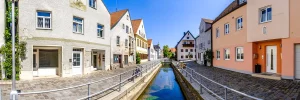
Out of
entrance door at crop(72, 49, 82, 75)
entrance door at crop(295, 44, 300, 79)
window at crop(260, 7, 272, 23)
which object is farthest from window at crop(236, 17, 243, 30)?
entrance door at crop(72, 49, 82, 75)

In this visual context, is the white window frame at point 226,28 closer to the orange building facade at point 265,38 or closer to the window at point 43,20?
the orange building facade at point 265,38

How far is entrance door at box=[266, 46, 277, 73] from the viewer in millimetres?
12570

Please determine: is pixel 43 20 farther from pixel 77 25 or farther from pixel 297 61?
pixel 297 61

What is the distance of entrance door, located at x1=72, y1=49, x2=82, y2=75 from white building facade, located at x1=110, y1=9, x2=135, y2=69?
632 cm

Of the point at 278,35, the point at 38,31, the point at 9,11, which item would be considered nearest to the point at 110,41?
the point at 38,31

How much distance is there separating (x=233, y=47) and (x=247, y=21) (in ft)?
11.7

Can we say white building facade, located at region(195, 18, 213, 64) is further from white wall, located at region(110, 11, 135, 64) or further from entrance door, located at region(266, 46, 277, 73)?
white wall, located at region(110, 11, 135, 64)

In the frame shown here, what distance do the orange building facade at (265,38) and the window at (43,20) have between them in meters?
16.2

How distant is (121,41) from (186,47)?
34.8 m

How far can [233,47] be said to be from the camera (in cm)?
1711

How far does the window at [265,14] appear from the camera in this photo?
40.7ft

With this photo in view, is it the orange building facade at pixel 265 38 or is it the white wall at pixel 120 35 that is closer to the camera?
the orange building facade at pixel 265 38

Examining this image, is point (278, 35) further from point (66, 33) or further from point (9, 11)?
point (9, 11)

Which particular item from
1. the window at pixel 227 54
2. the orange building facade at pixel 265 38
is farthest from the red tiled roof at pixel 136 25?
the orange building facade at pixel 265 38
